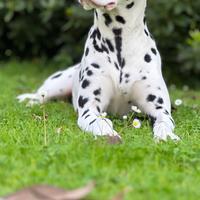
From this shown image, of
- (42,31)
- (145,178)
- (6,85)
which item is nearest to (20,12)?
(42,31)

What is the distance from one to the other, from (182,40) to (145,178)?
6.55 metres

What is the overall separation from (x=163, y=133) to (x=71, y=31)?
20.2ft

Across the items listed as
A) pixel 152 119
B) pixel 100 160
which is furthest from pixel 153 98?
pixel 100 160

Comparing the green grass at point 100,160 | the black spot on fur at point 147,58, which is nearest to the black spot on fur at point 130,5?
the black spot on fur at point 147,58

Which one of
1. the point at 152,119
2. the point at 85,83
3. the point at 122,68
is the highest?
the point at 122,68

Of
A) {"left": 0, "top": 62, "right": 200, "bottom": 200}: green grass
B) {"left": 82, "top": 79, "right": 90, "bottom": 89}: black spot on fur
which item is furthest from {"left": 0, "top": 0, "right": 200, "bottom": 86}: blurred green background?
{"left": 0, "top": 62, "right": 200, "bottom": 200}: green grass

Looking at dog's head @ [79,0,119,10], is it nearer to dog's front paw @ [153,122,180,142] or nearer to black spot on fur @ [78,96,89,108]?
black spot on fur @ [78,96,89,108]

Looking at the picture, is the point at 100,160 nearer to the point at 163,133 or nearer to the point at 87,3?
the point at 163,133

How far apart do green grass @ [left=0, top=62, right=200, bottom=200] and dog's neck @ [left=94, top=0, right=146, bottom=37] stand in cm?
85

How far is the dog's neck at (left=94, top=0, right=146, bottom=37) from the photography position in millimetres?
6070

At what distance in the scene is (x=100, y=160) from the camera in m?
4.29

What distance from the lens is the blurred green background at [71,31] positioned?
9812mm

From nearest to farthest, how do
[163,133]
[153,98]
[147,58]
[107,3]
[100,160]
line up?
[100,160]
[163,133]
[107,3]
[153,98]
[147,58]

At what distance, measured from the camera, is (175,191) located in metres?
3.77
